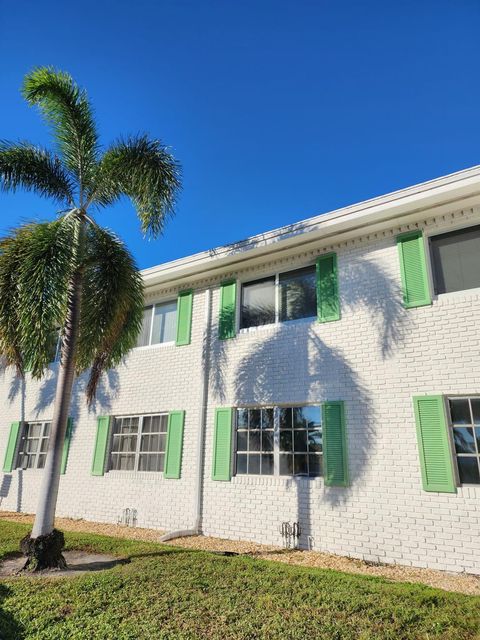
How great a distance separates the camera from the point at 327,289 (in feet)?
29.2

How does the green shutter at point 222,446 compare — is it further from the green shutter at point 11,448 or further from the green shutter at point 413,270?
the green shutter at point 11,448

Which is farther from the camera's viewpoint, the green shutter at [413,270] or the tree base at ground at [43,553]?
the green shutter at [413,270]

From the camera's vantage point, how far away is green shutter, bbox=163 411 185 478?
9.73 meters

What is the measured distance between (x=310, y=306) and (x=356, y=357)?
5.49 feet

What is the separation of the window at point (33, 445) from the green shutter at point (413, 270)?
11.2 metres

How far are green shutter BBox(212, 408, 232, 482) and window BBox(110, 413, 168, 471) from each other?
5.63 ft

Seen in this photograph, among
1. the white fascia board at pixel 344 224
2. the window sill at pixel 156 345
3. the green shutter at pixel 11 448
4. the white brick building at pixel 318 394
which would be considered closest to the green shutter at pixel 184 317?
the white brick building at pixel 318 394

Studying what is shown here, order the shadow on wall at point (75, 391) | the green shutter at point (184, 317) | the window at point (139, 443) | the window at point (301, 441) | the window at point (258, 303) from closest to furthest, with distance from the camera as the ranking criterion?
the window at point (301, 441), the window at point (258, 303), the window at point (139, 443), the green shutter at point (184, 317), the shadow on wall at point (75, 391)

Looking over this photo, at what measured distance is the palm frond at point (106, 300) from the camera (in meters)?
7.38

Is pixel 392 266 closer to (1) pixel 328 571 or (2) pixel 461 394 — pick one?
(2) pixel 461 394

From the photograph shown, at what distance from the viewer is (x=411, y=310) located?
7754 millimetres

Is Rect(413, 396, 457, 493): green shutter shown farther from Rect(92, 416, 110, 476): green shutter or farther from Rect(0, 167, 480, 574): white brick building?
Rect(92, 416, 110, 476): green shutter

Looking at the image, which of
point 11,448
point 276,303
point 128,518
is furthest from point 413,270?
point 11,448

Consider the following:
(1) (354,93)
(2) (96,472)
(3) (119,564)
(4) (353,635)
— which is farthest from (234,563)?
(1) (354,93)
